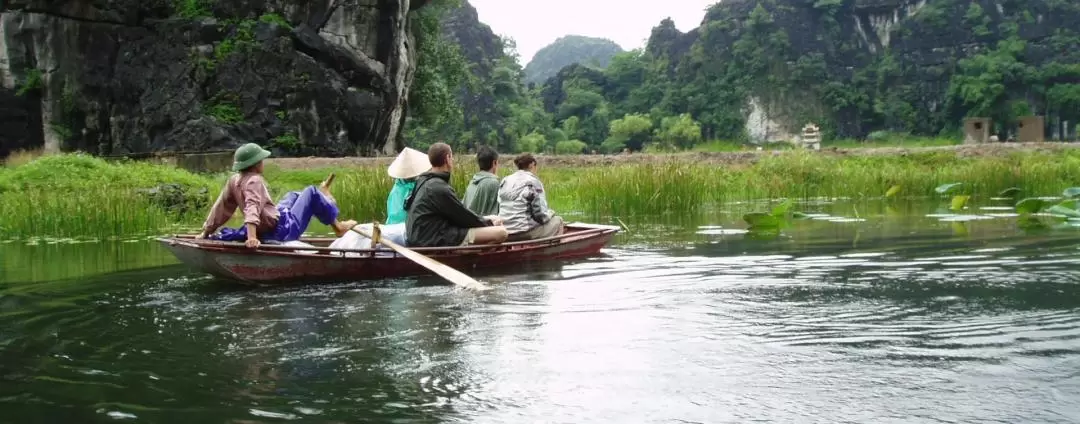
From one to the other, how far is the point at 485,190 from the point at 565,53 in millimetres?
154542

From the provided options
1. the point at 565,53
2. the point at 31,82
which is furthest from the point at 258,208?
the point at 565,53

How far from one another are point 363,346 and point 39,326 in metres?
2.19

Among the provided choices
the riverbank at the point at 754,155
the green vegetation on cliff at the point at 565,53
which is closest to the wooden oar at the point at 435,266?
the riverbank at the point at 754,155

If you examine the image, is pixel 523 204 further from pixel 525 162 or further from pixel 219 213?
pixel 219 213

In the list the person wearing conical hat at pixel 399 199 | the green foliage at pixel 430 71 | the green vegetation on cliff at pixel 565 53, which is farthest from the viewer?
the green vegetation on cliff at pixel 565 53

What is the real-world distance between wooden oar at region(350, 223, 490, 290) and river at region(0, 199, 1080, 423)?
143 mm

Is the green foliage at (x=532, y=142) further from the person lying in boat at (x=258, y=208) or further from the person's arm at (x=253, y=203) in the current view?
the person's arm at (x=253, y=203)

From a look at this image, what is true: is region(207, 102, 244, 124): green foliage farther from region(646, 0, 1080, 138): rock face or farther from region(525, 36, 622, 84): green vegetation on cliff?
region(525, 36, 622, 84): green vegetation on cliff

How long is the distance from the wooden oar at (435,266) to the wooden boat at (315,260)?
9 cm

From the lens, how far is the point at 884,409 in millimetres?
3707

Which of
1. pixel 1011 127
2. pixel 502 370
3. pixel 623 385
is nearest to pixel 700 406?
pixel 623 385

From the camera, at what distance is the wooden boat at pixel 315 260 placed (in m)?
7.12

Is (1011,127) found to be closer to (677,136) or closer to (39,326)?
(677,136)

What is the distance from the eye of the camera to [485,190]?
8.87 metres
